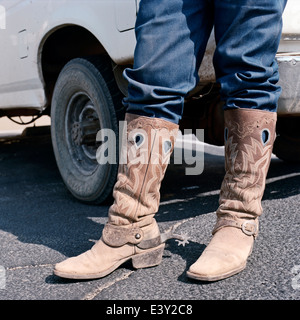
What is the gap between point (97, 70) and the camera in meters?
2.42

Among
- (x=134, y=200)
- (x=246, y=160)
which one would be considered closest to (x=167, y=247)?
(x=134, y=200)

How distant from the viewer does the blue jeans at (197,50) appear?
4.98ft

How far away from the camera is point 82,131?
266cm

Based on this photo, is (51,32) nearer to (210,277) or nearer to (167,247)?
(167,247)

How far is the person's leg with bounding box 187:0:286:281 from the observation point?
4.96 ft

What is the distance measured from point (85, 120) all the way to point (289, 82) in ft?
3.85

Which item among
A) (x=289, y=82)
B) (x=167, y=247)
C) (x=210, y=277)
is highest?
(x=289, y=82)

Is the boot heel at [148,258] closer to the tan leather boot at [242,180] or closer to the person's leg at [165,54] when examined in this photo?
the tan leather boot at [242,180]

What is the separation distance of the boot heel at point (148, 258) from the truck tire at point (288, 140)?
4.98 ft

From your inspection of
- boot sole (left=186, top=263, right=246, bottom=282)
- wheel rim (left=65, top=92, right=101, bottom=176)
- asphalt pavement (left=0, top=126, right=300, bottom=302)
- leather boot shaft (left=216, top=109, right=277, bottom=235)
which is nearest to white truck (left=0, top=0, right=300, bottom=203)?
wheel rim (left=65, top=92, right=101, bottom=176)

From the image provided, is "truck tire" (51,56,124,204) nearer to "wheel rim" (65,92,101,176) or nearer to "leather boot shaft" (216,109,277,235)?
"wheel rim" (65,92,101,176)

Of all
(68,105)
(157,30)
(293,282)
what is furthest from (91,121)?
(293,282)

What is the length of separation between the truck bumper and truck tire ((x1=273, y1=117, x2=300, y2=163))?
1014 millimetres

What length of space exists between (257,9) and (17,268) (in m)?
1.17
